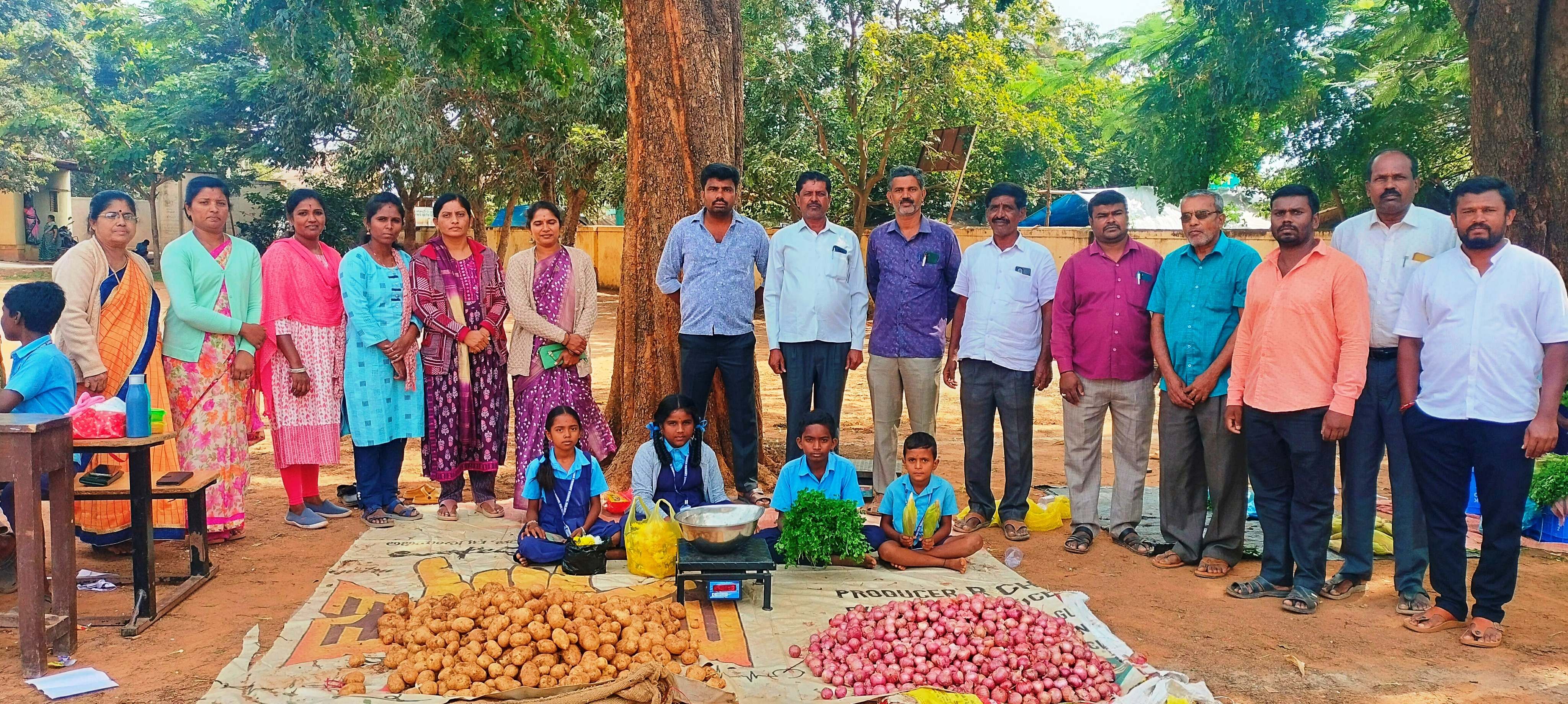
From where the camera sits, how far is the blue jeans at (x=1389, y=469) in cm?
455

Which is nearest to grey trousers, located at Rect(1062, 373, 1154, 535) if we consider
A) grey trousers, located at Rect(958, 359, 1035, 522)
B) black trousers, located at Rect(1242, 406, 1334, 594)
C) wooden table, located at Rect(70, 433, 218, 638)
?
grey trousers, located at Rect(958, 359, 1035, 522)

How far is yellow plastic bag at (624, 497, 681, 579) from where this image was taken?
4.77m

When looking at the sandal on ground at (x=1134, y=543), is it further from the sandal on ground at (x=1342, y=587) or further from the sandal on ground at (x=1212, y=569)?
the sandal on ground at (x=1342, y=587)

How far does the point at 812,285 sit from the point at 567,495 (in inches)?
70.4

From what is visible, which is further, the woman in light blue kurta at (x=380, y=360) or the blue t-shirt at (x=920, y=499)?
the woman in light blue kurta at (x=380, y=360)

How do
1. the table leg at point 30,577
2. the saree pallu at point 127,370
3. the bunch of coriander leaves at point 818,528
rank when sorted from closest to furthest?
the table leg at point 30,577, the bunch of coriander leaves at point 818,528, the saree pallu at point 127,370

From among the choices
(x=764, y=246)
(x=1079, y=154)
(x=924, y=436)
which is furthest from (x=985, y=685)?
(x=1079, y=154)

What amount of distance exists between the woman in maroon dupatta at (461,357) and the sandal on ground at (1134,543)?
342 cm

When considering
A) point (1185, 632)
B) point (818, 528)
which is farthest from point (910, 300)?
point (1185, 632)

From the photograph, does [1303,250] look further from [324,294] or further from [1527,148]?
[324,294]

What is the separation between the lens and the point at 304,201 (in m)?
5.62

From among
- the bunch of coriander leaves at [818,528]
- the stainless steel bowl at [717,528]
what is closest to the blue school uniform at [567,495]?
the stainless steel bowl at [717,528]

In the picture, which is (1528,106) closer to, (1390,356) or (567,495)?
(1390,356)

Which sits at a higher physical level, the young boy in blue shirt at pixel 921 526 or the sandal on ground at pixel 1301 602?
the young boy in blue shirt at pixel 921 526
